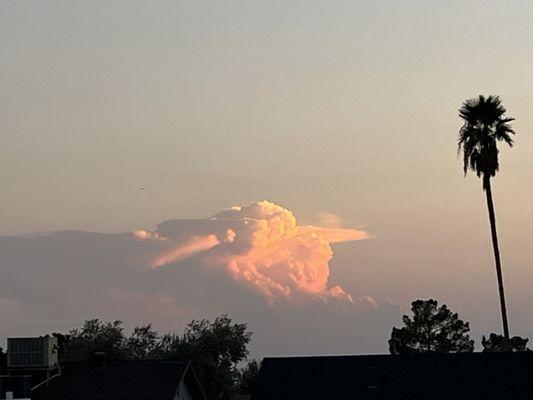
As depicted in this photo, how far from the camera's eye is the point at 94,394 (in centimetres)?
7306

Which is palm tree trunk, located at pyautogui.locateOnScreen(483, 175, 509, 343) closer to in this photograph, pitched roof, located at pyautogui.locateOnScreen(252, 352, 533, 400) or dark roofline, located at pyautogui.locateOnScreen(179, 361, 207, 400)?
pitched roof, located at pyautogui.locateOnScreen(252, 352, 533, 400)

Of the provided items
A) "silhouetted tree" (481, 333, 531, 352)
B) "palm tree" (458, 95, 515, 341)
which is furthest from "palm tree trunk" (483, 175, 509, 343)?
"silhouetted tree" (481, 333, 531, 352)

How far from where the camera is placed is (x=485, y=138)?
78.2 meters

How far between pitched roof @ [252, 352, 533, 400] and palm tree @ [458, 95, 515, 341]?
16083 millimetres

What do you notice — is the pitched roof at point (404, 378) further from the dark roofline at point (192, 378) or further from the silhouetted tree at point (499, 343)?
the silhouetted tree at point (499, 343)

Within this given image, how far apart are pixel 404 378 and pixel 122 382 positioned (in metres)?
19.4

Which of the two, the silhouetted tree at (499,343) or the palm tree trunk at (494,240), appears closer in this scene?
the palm tree trunk at (494,240)

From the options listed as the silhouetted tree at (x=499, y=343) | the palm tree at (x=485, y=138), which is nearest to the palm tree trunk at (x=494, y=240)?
the palm tree at (x=485, y=138)

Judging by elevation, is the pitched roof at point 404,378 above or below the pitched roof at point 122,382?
below

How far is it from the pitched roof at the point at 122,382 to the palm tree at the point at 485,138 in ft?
72.5

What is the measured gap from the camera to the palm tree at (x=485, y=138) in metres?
78.1

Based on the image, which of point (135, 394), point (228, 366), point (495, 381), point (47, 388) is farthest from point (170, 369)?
point (228, 366)

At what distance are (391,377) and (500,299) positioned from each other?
618 inches

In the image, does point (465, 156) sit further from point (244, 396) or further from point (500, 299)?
point (244, 396)
